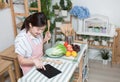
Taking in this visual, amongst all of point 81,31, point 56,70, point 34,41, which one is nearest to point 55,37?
point 81,31

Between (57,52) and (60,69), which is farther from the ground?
(57,52)

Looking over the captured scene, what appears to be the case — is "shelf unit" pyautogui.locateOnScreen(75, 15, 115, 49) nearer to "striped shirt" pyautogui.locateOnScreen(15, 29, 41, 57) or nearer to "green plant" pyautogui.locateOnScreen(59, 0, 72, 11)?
"green plant" pyautogui.locateOnScreen(59, 0, 72, 11)

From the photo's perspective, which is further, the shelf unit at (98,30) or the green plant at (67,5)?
the green plant at (67,5)

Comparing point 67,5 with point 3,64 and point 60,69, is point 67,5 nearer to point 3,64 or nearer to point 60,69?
point 3,64

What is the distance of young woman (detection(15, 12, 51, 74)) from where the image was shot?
1778 mm

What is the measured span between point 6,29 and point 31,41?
1.07 m

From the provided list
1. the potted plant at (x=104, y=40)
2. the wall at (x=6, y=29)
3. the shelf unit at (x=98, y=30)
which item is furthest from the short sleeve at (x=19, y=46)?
the potted plant at (x=104, y=40)

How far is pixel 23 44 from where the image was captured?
→ 186 cm

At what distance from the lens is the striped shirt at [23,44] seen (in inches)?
72.1

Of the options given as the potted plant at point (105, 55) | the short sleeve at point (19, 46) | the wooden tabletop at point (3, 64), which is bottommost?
the potted plant at point (105, 55)

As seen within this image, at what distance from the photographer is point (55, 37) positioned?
347 centimetres

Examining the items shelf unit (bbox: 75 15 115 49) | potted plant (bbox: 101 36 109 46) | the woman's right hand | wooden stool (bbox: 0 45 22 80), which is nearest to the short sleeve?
the woman's right hand

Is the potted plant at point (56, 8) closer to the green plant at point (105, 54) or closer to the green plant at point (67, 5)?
the green plant at point (67, 5)

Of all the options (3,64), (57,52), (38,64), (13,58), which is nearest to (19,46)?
(38,64)
